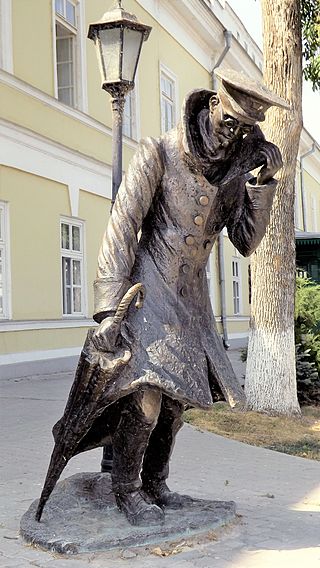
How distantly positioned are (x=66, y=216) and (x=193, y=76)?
8.42 m

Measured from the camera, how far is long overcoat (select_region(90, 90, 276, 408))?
3.44 meters

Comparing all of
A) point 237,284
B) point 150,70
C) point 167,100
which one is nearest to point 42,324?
point 150,70

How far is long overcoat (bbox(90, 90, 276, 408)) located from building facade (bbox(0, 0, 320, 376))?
27.7ft

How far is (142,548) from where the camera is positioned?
3490mm

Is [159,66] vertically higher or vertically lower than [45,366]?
higher

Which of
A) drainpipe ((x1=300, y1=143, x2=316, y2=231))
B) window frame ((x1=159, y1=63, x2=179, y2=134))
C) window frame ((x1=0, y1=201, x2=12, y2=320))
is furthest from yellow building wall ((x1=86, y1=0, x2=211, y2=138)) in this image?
drainpipe ((x1=300, y1=143, x2=316, y2=231))

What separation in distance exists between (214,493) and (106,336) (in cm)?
207

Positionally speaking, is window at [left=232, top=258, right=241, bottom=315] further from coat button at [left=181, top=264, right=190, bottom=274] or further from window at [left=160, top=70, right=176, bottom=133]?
coat button at [left=181, top=264, right=190, bottom=274]

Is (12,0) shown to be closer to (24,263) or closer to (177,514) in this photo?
(24,263)

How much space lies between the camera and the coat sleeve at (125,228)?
135 inches

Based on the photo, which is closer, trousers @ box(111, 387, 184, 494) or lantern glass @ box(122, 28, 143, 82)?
trousers @ box(111, 387, 184, 494)

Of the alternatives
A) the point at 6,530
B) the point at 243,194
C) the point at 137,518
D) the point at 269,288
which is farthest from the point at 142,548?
the point at 269,288

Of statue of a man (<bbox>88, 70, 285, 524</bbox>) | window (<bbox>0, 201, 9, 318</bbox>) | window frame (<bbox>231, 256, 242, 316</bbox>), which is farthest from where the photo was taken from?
window frame (<bbox>231, 256, 242, 316</bbox>)

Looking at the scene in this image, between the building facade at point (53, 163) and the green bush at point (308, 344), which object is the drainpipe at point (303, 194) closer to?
the building facade at point (53, 163)
